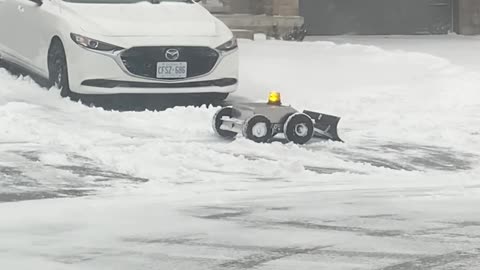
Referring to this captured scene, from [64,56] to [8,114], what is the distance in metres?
1.43

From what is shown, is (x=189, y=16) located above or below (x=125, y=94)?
above

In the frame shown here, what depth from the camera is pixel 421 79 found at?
12.7 m

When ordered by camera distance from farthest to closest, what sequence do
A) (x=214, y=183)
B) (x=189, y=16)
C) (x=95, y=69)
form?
1. (x=189, y=16)
2. (x=95, y=69)
3. (x=214, y=183)

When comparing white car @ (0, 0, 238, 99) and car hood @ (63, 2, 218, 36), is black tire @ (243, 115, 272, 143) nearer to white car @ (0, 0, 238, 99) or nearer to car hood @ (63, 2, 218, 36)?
white car @ (0, 0, 238, 99)

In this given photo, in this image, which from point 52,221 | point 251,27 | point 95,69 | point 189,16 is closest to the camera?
point 52,221

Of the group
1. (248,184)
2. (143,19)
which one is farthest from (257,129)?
(143,19)

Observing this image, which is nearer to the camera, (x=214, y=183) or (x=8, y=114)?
(x=214, y=183)

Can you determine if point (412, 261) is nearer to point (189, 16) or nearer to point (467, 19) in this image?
point (189, 16)

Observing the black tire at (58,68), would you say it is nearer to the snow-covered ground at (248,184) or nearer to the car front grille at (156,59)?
the snow-covered ground at (248,184)

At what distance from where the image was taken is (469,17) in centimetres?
2236

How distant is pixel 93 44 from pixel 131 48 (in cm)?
41

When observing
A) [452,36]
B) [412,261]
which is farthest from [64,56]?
[452,36]

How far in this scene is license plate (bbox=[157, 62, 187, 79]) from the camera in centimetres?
1055

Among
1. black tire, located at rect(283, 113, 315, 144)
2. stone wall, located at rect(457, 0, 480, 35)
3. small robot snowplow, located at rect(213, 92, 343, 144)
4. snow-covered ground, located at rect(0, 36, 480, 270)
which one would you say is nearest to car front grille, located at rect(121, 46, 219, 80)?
snow-covered ground, located at rect(0, 36, 480, 270)
